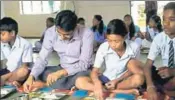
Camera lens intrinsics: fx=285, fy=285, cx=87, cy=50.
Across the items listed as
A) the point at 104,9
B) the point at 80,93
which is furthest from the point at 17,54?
the point at 104,9

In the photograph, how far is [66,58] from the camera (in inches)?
59.9

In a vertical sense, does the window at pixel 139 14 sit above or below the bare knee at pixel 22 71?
above

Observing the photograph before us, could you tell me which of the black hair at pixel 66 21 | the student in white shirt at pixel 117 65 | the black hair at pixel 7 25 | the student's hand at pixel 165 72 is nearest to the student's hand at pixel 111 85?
the student in white shirt at pixel 117 65

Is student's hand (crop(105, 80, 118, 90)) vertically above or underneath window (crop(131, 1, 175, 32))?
underneath

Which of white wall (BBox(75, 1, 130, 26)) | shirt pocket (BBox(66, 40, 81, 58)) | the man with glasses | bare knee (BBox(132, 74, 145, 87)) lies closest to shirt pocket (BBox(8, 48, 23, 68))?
the man with glasses

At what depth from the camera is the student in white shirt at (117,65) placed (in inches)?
50.4

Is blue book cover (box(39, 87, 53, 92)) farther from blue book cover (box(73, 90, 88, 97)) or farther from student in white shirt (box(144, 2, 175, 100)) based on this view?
student in white shirt (box(144, 2, 175, 100))

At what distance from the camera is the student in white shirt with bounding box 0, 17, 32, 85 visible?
1479 millimetres

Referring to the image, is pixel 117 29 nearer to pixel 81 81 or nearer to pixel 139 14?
pixel 81 81

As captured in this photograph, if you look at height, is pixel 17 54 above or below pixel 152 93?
above

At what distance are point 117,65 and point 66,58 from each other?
30cm

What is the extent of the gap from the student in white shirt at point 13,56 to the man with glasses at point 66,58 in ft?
0.27

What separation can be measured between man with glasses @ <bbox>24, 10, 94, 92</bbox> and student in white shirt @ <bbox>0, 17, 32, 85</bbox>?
81mm

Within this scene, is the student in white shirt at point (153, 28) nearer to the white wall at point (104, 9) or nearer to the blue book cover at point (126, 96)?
the white wall at point (104, 9)
